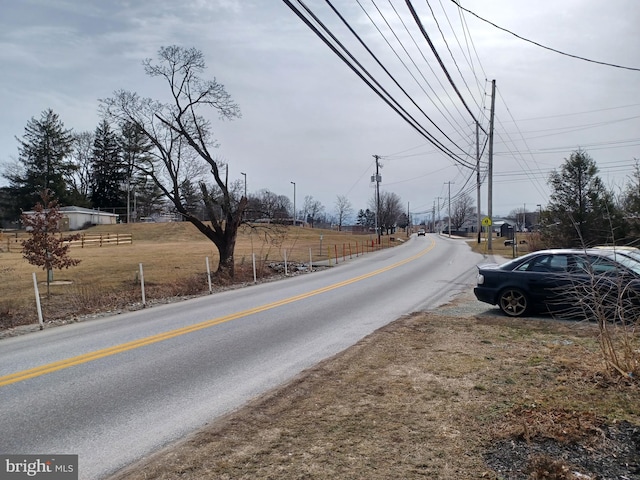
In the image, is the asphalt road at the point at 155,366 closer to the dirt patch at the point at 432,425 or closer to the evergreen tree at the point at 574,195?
the dirt patch at the point at 432,425

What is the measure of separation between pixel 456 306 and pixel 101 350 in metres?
8.03

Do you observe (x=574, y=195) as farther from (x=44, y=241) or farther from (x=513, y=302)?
(x=44, y=241)

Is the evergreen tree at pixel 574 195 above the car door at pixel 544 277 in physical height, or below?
above

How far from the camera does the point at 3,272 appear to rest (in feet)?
75.7

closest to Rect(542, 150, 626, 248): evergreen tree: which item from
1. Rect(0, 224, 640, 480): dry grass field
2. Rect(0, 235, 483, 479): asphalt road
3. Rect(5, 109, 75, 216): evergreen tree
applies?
Rect(0, 235, 483, 479): asphalt road

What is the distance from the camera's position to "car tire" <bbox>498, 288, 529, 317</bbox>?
980cm

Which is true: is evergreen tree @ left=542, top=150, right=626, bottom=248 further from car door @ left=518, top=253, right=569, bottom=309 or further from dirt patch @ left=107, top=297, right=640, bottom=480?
dirt patch @ left=107, top=297, right=640, bottom=480

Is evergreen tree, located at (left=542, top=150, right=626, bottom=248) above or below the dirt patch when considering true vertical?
above

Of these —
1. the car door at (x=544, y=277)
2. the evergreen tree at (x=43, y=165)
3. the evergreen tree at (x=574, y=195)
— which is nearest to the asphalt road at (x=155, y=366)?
the car door at (x=544, y=277)

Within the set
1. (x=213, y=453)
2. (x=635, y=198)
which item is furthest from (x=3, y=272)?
(x=635, y=198)

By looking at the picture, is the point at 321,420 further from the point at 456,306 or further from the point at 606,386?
the point at 456,306

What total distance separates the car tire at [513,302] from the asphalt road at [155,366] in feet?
7.02

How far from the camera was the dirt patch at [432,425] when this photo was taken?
346 centimetres

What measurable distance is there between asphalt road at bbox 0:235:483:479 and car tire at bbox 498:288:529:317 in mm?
2138
